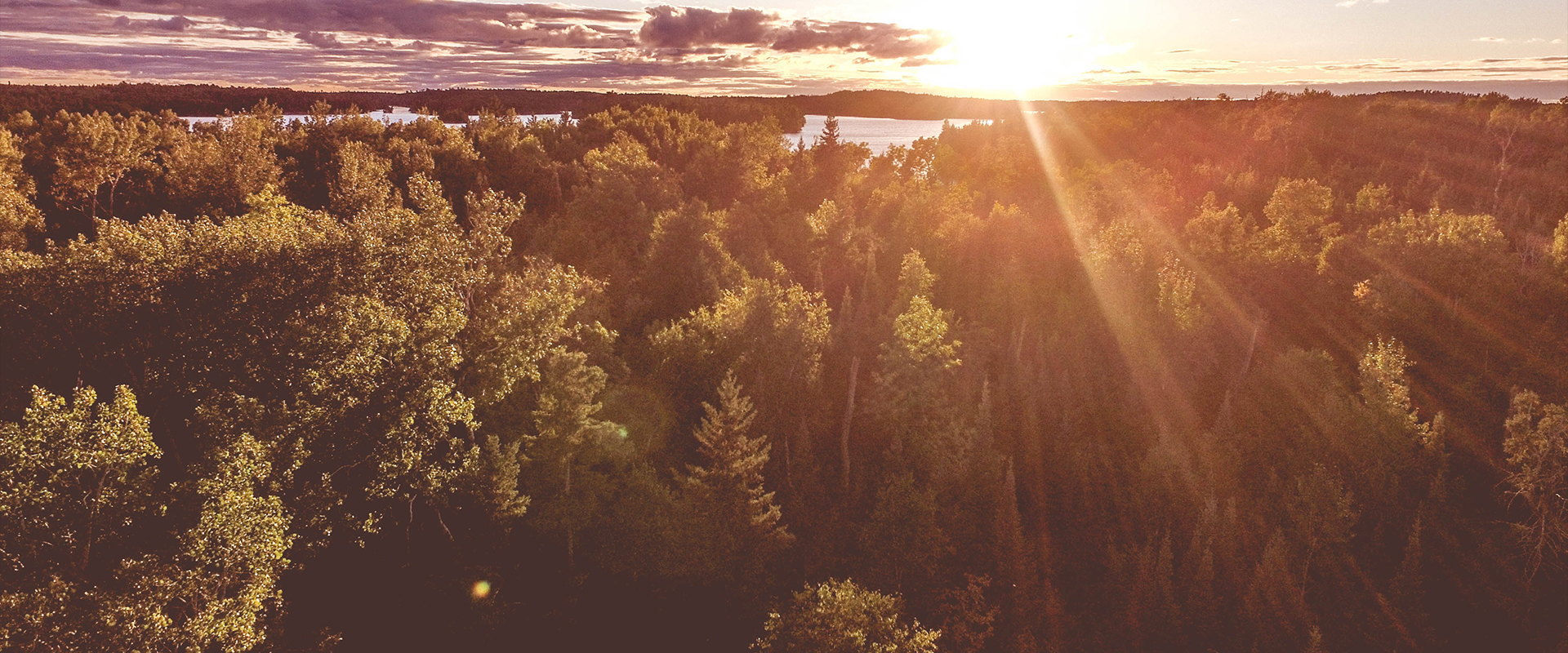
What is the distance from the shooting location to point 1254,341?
46281 mm

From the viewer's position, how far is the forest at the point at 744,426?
2231 centimetres

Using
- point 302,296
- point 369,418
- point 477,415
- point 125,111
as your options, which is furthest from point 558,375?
point 125,111

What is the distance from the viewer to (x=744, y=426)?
3133cm

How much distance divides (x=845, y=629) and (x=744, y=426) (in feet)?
40.9

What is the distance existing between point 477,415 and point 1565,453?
1779 inches

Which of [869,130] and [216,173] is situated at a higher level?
[869,130]

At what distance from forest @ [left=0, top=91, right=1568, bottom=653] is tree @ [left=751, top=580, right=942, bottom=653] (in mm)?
129

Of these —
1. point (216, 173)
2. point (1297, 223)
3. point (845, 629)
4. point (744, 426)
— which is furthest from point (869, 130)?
point (845, 629)

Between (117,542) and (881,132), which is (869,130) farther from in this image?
(117,542)

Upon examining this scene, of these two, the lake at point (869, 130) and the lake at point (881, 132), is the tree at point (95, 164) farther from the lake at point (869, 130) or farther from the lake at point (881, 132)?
the lake at point (881, 132)

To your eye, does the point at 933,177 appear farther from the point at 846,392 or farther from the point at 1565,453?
the point at 1565,453

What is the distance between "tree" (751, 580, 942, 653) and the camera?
19.8 m

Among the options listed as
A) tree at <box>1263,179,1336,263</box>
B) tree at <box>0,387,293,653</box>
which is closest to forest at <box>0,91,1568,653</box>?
tree at <box>0,387,293,653</box>

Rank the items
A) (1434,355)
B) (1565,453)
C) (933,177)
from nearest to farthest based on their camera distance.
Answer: (1565,453)
(1434,355)
(933,177)
